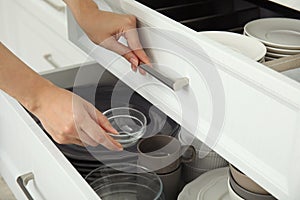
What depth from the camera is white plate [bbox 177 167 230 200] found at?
0.85 m

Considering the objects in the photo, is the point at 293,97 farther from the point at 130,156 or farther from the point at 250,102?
the point at 130,156

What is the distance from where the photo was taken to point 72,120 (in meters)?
0.72

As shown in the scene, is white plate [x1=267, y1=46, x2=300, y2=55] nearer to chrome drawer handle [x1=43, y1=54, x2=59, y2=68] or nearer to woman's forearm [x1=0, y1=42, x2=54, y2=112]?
woman's forearm [x1=0, y1=42, x2=54, y2=112]

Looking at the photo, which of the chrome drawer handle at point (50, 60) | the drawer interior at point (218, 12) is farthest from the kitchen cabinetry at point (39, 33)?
the drawer interior at point (218, 12)

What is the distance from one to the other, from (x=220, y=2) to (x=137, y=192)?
39cm

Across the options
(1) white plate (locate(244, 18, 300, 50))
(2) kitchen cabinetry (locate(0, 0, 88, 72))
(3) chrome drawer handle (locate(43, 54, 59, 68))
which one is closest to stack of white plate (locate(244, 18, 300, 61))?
(1) white plate (locate(244, 18, 300, 50))

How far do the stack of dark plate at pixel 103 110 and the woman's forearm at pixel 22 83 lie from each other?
0.18 m

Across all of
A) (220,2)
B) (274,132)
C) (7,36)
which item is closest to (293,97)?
(274,132)

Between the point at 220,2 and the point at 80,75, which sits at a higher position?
the point at 220,2

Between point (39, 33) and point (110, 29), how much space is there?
2.70ft

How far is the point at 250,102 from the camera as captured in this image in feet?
2.02

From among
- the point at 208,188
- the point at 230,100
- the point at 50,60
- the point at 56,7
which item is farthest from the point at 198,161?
the point at 50,60

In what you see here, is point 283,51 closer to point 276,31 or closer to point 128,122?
point 276,31

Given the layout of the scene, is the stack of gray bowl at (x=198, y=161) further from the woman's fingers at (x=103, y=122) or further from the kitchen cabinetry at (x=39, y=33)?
the kitchen cabinetry at (x=39, y=33)
